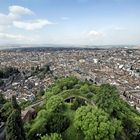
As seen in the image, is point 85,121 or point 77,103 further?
point 77,103

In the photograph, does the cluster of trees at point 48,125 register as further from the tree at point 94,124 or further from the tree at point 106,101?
the tree at point 106,101

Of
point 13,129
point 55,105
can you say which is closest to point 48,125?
point 55,105

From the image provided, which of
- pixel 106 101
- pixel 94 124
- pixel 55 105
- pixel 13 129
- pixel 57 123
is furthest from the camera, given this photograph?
pixel 106 101

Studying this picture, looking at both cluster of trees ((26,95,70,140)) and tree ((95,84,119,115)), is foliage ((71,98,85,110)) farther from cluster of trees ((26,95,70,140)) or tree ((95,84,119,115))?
cluster of trees ((26,95,70,140))

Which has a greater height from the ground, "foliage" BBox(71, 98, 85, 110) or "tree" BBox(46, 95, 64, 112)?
"tree" BBox(46, 95, 64, 112)

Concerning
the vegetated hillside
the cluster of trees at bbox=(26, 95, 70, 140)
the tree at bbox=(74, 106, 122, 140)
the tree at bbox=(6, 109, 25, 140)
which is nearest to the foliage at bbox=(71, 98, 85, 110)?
the vegetated hillside

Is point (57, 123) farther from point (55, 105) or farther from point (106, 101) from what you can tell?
point (106, 101)

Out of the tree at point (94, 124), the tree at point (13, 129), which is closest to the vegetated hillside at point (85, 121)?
the tree at point (94, 124)
